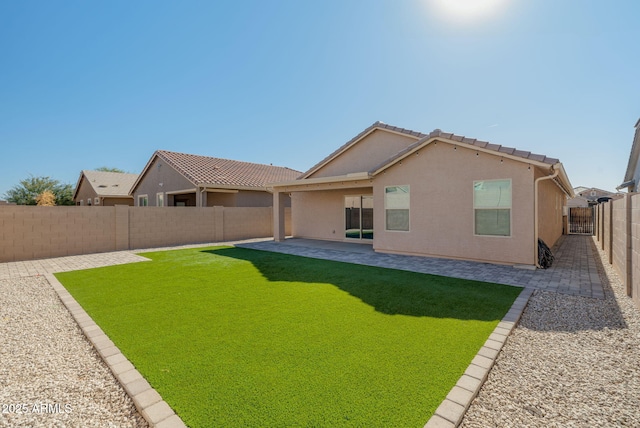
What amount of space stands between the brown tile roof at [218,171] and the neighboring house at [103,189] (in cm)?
1082

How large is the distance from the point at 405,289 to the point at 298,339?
3.37m

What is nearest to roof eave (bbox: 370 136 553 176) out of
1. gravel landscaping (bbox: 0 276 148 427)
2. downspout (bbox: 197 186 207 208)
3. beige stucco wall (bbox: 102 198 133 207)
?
gravel landscaping (bbox: 0 276 148 427)

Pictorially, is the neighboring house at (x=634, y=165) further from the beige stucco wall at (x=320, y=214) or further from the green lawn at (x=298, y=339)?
the green lawn at (x=298, y=339)

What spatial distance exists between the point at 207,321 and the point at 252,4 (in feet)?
38.9

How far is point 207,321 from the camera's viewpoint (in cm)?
484

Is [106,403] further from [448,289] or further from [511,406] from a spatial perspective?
[448,289]

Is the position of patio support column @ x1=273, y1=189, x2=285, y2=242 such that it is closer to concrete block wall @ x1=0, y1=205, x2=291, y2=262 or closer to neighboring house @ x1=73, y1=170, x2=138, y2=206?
concrete block wall @ x1=0, y1=205, x2=291, y2=262

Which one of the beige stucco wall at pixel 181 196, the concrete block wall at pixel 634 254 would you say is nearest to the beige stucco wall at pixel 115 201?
the beige stucco wall at pixel 181 196

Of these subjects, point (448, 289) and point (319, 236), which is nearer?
point (448, 289)

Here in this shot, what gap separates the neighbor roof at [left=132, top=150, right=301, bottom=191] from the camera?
19.3 m

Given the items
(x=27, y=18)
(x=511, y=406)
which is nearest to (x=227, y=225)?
(x=27, y=18)

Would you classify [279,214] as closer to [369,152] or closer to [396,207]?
[369,152]

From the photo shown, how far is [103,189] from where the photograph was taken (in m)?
29.2

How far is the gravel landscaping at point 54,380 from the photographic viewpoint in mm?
2615
